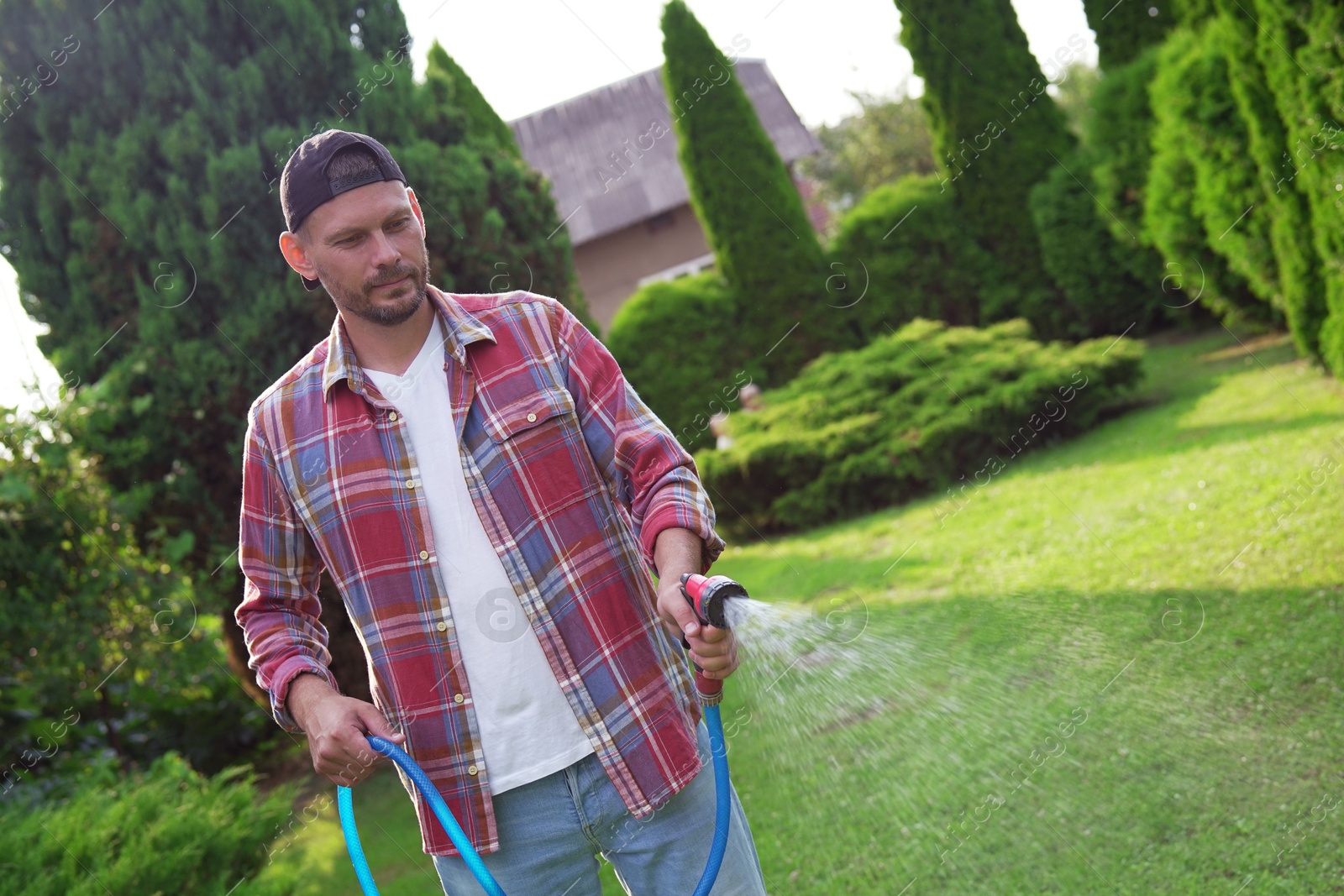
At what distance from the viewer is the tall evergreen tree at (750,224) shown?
12141 millimetres

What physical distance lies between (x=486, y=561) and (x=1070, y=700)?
2783 millimetres

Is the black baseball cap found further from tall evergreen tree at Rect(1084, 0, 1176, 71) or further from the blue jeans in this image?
tall evergreen tree at Rect(1084, 0, 1176, 71)

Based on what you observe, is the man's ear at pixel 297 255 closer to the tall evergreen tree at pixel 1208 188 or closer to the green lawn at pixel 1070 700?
the green lawn at pixel 1070 700

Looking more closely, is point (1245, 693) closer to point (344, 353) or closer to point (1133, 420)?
point (344, 353)

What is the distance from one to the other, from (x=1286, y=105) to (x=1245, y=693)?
378cm

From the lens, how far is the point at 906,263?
40.0 feet

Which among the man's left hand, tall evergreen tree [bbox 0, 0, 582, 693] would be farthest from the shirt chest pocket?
tall evergreen tree [bbox 0, 0, 582, 693]

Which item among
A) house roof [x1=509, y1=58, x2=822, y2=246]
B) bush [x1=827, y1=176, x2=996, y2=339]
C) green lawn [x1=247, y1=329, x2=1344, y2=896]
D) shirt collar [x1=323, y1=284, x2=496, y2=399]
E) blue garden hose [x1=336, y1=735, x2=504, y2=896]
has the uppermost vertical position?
house roof [x1=509, y1=58, x2=822, y2=246]

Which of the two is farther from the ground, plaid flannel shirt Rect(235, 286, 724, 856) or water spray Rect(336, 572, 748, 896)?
plaid flannel shirt Rect(235, 286, 724, 856)

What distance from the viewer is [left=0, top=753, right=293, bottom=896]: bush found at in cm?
332

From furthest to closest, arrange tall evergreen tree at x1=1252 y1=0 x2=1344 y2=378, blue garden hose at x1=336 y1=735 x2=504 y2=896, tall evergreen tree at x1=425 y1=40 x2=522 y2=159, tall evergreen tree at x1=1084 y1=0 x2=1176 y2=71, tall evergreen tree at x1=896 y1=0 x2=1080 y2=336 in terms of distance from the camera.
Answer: tall evergreen tree at x1=896 y1=0 x2=1080 y2=336
tall evergreen tree at x1=1084 y1=0 x2=1176 y2=71
tall evergreen tree at x1=425 y1=40 x2=522 y2=159
tall evergreen tree at x1=1252 y1=0 x2=1344 y2=378
blue garden hose at x1=336 y1=735 x2=504 y2=896

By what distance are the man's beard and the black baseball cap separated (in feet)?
0.46

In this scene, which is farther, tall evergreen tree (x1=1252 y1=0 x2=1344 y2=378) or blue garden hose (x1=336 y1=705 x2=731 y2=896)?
tall evergreen tree (x1=1252 y1=0 x2=1344 y2=378)

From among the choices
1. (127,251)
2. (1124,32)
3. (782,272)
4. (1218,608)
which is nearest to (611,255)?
(782,272)
